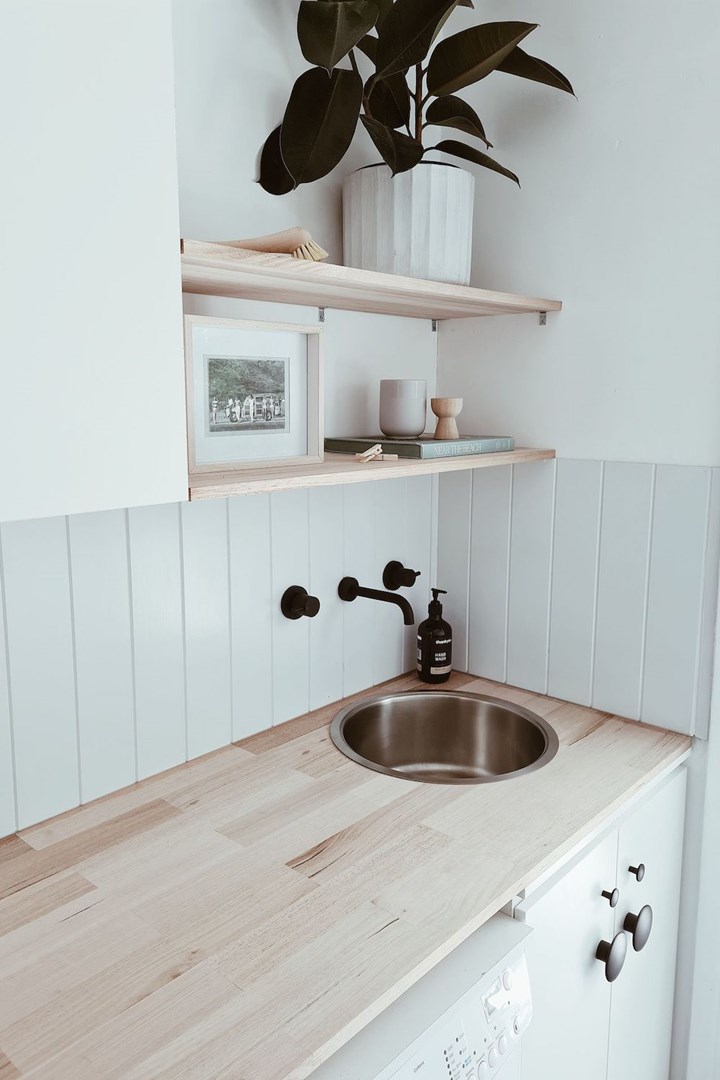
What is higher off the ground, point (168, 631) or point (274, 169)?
point (274, 169)

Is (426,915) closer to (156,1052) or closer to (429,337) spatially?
(156,1052)

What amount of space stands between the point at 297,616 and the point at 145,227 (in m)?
0.85

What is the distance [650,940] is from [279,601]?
0.96m

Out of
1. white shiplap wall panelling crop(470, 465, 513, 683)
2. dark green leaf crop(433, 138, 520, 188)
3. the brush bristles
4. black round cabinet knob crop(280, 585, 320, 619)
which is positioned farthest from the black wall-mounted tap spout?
dark green leaf crop(433, 138, 520, 188)

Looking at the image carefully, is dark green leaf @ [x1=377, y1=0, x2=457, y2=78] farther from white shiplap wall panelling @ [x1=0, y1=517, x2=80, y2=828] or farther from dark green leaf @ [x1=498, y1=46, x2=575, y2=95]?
white shiplap wall panelling @ [x1=0, y1=517, x2=80, y2=828]

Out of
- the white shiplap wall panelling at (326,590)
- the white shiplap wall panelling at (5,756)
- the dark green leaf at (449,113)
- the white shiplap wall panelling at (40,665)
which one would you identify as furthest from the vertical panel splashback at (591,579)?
the white shiplap wall panelling at (5,756)

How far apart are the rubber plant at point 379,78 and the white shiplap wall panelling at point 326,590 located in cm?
60

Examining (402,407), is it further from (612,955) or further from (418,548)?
(612,955)

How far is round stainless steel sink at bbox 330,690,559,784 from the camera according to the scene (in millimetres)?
1747

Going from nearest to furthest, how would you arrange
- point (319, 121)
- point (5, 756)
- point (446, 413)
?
point (5, 756), point (319, 121), point (446, 413)

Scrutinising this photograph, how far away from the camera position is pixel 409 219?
1483 mm

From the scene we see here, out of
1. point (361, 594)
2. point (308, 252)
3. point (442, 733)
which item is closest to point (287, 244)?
point (308, 252)

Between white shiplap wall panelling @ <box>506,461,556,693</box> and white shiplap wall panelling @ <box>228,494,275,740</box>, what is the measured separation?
0.58 meters

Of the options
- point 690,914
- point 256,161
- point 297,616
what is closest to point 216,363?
point 256,161
